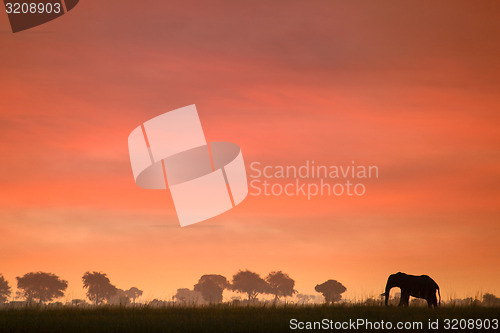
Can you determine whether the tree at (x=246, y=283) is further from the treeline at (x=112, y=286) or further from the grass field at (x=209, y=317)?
the grass field at (x=209, y=317)

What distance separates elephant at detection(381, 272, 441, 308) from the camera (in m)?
29.2

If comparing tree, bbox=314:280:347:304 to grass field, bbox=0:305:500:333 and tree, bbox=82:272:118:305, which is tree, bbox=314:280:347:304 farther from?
grass field, bbox=0:305:500:333

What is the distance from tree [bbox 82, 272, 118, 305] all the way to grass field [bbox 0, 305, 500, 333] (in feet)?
297

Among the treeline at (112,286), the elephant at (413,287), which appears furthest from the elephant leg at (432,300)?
the treeline at (112,286)

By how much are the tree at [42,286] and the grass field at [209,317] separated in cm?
9392

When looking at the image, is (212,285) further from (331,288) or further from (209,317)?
(209,317)

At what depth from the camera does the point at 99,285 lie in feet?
373

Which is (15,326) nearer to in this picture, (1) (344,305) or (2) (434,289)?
(1) (344,305)

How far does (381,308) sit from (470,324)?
488 centimetres

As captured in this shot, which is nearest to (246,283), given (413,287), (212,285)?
(212,285)

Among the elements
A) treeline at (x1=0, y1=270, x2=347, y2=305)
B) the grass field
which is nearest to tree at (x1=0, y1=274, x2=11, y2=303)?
treeline at (x1=0, y1=270, x2=347, y2=305)

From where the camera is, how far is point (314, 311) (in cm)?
2573

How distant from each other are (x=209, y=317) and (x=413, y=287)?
37.5ft

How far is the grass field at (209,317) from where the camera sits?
21.0 m
